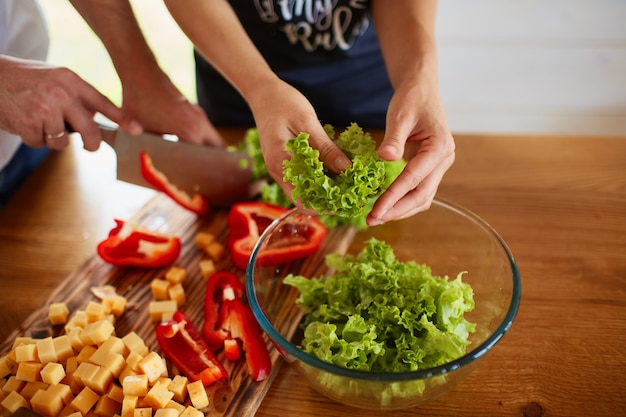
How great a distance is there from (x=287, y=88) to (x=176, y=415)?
0.76 metres

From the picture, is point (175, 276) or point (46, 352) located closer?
point (46, 352)

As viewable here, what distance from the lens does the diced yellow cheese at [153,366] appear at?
4.13ft

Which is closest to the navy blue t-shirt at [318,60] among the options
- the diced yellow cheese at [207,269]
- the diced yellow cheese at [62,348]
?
the diced yellow cheese at [207,269]

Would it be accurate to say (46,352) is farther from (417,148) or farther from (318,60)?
(318,60)

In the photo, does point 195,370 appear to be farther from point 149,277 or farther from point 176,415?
point 149,277

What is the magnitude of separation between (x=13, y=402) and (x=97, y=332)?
217 millimetres

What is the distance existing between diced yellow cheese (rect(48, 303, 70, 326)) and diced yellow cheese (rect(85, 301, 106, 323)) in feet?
0.25

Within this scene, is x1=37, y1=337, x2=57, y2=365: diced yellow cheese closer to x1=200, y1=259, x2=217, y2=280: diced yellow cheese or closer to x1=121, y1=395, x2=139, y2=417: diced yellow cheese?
x1=121, y1=395, x2=139, y2=417: diced yellow cheese

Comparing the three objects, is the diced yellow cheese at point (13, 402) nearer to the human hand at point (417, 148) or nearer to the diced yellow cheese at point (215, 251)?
the diced yellow cheese at point (215, 251)

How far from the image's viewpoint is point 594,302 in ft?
4.67

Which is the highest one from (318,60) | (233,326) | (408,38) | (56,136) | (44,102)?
(44,102)

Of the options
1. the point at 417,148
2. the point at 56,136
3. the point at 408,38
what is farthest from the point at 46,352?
the point at 408,38

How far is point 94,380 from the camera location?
123 centimetres

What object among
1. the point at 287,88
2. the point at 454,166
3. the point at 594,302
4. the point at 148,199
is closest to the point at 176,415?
the point at 287,88
